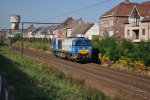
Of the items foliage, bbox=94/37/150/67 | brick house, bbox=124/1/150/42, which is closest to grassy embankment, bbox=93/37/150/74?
foliage, bbox=94/37/150/67

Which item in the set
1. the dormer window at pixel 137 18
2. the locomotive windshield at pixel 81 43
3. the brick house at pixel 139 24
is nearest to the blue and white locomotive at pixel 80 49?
the locomotive windshield at pixel 81 43

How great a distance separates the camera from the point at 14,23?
149m

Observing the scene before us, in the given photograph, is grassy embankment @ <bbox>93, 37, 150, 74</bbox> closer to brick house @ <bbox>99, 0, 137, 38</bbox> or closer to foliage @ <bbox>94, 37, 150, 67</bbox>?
foliage @ <bbox>94, 37, 150, 67</bbox>

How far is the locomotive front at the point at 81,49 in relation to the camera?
129ft

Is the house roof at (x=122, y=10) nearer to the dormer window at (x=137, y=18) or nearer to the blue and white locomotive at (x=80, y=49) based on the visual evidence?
the dormer window at (x=137, y=18)

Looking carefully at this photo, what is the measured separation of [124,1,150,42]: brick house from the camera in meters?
61.7

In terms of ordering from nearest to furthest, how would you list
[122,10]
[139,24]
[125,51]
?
1. [125,51]
2. [139,24]
3. [122,10]

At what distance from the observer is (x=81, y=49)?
1547 inches

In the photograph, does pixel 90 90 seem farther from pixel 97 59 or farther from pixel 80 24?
pixel 80 24

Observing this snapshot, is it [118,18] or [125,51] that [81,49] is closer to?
[125,51]

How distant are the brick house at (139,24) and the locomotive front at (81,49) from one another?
2325cm

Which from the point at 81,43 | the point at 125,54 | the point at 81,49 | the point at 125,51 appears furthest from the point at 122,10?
the point at 125,51

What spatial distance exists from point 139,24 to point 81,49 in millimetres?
27758

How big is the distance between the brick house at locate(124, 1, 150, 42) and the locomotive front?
2325 centimetres
